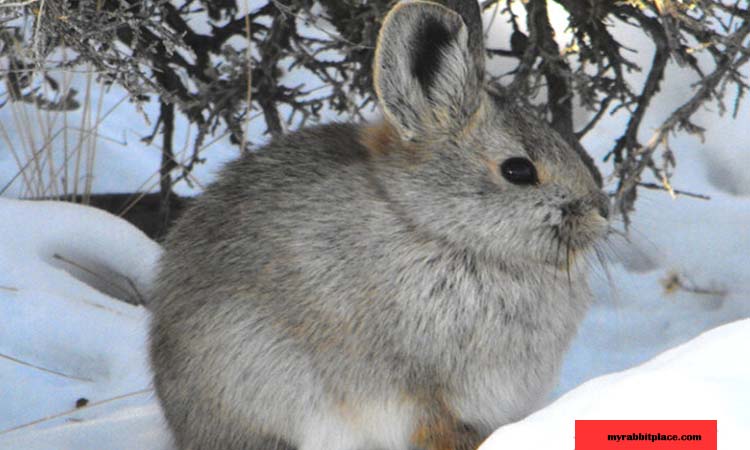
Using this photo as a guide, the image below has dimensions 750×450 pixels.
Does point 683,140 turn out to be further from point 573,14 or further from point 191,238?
point 191,238

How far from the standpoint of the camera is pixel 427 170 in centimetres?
240

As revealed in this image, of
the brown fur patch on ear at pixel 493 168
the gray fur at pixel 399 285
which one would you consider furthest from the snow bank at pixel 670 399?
the brown fur patch on ear at pixel 493 168

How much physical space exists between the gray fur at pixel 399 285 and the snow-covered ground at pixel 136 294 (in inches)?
8.0

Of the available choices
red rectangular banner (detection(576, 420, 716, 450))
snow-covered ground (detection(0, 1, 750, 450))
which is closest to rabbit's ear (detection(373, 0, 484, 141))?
snow-covered ground (detection(0, 1, 750, 450))

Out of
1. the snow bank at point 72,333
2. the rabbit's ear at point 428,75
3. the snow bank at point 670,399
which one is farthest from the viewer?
the snow bank at point 72,333

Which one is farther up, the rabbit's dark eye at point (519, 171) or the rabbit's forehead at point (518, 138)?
the rabbit's forehead at point (518, 138)

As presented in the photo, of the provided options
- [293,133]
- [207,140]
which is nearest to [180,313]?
[293,133]

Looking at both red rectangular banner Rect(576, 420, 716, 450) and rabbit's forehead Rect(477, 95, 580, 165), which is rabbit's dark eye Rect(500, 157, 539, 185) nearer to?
rabbit's forehead Rect(477, 95, 580, 165)

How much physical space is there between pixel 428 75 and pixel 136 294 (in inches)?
59.6

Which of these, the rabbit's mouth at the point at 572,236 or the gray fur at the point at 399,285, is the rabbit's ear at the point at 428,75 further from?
the rabbit's mouth at the point at 572,236

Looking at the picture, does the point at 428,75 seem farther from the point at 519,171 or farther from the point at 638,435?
the point at 638,435

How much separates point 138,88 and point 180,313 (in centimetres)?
62

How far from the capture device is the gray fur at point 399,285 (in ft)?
7.71

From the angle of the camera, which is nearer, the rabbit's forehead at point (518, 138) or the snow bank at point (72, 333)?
the rabbit's forehead at point (518, 138)
